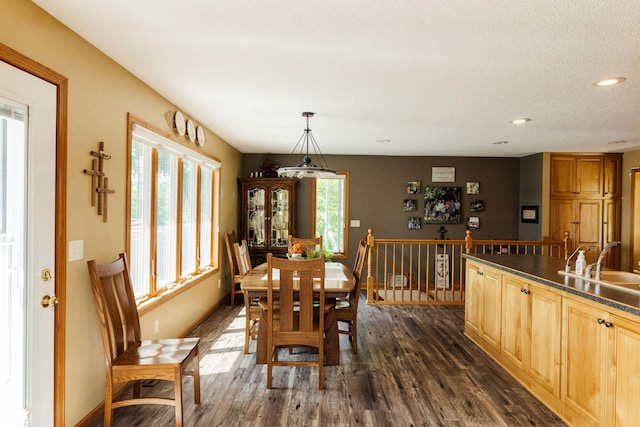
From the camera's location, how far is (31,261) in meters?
1.98

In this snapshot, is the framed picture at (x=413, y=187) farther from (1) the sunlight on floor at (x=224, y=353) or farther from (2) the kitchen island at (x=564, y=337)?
(1) the sunlight on floor at (x=224, y=353)

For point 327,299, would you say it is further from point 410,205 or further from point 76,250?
point 410,205

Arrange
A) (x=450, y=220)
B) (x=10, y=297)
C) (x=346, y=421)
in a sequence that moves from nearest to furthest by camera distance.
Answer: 1. (x=10, y=297)
2. (x=346, y=421)
3. (x=450, y=220)

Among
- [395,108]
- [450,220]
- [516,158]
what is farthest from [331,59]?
[516,158]

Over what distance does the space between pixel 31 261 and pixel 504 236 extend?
7.23m

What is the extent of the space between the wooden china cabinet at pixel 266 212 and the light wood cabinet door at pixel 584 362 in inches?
179

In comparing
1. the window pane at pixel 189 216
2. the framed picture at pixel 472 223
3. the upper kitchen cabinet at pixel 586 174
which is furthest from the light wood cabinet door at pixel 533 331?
the upper kitchen cabinet at pixel 586 174

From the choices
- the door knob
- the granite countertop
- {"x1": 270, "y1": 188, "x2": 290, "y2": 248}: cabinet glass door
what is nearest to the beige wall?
the door knob

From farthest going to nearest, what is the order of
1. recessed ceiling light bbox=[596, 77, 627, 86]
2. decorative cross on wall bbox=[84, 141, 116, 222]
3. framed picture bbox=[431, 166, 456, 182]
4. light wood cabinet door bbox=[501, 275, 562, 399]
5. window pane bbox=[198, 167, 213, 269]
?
framed picture bbox=[431, 166, 456, 182] < window pane bbox=[198, 167, 213, 269] < recessed ceiling light bbox=[596, 77, 627, 86] < light wood cabinet door bbox=[501, 275, 562, 399] < decorative cross on wall bbox=[84, 141, 116, 222]

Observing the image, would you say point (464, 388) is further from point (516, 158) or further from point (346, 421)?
point (516, 158)

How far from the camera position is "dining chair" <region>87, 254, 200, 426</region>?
2.28m

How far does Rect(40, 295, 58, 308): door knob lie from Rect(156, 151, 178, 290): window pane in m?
1.48

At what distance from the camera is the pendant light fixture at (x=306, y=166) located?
3.77 metres

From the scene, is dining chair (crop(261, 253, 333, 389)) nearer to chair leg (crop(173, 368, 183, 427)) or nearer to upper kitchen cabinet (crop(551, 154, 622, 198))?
chair leg (crop(173, 368, 183, 427))
